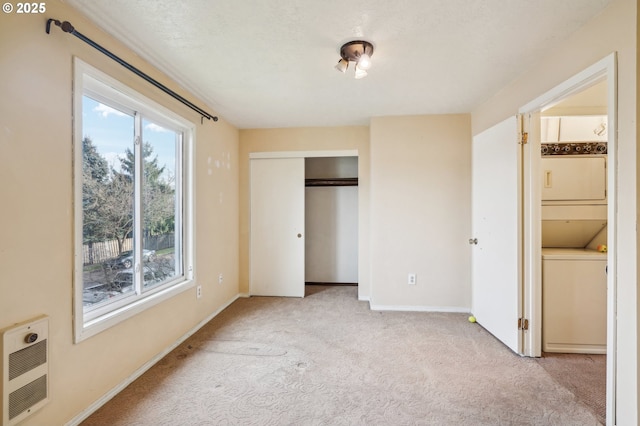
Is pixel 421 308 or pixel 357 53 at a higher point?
pixel 357 53

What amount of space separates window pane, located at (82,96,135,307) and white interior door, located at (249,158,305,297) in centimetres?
199

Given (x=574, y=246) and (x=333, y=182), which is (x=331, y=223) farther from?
(x=574, y=246)

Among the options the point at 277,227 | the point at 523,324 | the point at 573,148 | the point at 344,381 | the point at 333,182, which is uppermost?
the point at 573,148

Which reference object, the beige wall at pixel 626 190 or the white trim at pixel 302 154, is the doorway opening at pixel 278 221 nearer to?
the white trim at pixel 302 154

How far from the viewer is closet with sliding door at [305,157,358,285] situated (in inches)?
181

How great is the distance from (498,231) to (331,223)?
248cm

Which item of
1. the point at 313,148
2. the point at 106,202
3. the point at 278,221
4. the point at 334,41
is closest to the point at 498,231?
the point at 334,41

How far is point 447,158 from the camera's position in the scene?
342 cm

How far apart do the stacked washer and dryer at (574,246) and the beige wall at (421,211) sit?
0.85 meters

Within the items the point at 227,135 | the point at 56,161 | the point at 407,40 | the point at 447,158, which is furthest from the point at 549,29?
the point at 227,135

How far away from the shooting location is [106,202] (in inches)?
75.4

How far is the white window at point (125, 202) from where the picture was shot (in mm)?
1728

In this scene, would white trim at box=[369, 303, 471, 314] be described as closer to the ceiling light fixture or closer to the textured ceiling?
the textured ceiling

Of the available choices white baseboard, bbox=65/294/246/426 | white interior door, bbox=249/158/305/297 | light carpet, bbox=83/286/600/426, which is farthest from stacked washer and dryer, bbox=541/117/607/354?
white baseboard, bbox=65/294/246/426
